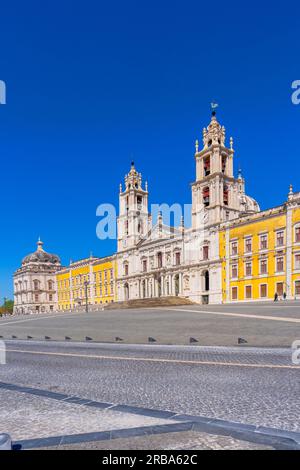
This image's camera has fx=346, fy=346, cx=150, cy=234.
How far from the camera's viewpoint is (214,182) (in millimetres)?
55094

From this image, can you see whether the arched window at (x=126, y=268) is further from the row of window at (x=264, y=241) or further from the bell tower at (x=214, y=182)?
the row of window at (x=264, y=241)

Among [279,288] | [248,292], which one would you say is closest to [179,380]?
[279,288]

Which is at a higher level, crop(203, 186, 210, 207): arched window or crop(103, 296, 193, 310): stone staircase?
crop(203, 186, 210, 207): arched window

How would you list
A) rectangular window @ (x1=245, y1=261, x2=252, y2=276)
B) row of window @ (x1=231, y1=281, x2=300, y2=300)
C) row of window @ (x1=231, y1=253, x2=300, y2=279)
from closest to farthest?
row of window @ (x1=231, y1=281, x2=300, y2=300), row of window @ (x1=231, y1=253, x2=300, y2=279), rectangular window @ (x1=245, y1=261, x2=252, y2=276)

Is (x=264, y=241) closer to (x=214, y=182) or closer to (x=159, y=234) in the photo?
(x=214, y=182)

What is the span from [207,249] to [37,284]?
6990cm

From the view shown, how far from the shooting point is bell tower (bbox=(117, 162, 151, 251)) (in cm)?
7369

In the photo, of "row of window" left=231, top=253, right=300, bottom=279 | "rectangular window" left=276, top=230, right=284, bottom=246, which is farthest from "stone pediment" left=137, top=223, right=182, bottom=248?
"rectangular window" left=276, top=230, right=284, bottom=246

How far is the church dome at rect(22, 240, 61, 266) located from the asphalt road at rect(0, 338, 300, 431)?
345 feet

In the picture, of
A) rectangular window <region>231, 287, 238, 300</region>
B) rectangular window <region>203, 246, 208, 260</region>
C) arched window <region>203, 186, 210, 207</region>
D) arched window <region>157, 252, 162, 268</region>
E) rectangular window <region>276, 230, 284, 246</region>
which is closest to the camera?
rectangular window <region>276, 230, 284, 246</region>

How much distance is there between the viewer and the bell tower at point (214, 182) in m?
54.3

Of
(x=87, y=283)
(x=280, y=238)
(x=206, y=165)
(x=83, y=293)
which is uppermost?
(x=206, y=165)

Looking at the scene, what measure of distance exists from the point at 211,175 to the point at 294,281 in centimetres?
2190

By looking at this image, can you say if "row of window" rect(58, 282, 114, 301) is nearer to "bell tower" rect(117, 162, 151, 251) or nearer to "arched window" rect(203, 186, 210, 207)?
"bell tower" rect(117, 162, 151, 251)
